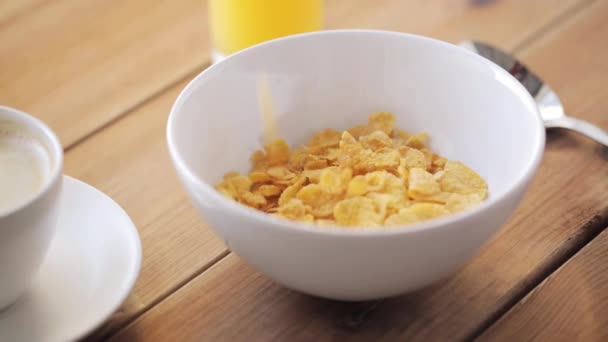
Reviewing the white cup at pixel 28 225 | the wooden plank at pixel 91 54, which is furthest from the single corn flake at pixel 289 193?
the wooden plank at pixel 91 54

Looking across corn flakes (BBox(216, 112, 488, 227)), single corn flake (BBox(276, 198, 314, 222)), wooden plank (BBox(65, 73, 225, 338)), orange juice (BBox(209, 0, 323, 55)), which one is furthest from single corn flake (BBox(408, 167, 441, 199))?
orange juice (BBox(209, 0, 323, 55))

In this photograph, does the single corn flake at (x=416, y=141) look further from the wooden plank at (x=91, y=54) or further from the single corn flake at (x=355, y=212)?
the wooden plank at (x=91, y=54)

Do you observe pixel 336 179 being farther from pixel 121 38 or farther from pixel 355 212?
pixel 121 38

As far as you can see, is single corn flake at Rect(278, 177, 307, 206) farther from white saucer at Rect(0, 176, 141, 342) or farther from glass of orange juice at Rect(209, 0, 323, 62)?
glass of orange juice at Rect(209, 0, 323, 62)

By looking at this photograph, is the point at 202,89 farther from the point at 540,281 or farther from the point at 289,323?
the point at 540,281

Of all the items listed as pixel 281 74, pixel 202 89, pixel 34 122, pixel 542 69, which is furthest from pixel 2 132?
pixel 542 69

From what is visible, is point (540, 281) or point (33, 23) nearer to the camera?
point (540, 281)

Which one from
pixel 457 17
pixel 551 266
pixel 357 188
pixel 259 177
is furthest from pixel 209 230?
pixel 457 17
